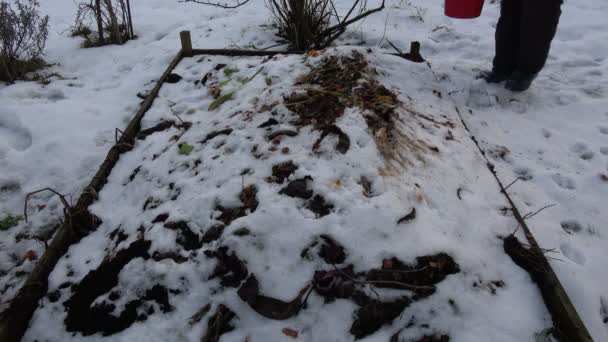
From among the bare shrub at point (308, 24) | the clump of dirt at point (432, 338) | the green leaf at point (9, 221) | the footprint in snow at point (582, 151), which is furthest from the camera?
the bare shrub at point (308, 24)

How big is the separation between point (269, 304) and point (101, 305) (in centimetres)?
68

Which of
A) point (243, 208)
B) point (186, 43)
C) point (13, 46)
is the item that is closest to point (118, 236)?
point (243, 208)

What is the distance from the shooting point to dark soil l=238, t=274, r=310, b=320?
1.40m

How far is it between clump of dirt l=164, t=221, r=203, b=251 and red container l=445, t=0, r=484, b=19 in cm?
233

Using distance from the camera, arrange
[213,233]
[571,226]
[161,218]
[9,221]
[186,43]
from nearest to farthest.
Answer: [213,233] → [161,218] → [571,226] → [9,221] → [186,43]

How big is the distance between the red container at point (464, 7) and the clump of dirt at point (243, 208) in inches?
79.7

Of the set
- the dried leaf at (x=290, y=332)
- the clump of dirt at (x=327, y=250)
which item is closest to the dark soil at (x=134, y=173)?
the clump of dirt at (x=327, y=250)

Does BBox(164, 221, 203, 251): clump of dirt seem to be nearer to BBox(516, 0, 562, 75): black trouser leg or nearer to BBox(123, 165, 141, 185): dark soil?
BBox(123, 165, 141, 185): dark soil

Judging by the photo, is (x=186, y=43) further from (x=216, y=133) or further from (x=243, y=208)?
(x=243, y=208)

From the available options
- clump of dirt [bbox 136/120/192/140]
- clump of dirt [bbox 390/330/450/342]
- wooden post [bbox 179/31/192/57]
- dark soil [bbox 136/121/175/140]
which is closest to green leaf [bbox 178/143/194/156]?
clump of dirt [bbox 136/120/192/140]

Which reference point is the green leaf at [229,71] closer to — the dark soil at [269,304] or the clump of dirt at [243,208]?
the clump of dirt at [243,208]

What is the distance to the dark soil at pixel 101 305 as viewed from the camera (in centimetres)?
148

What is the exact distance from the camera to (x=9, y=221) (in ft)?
7.12

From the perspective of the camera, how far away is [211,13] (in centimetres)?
525
